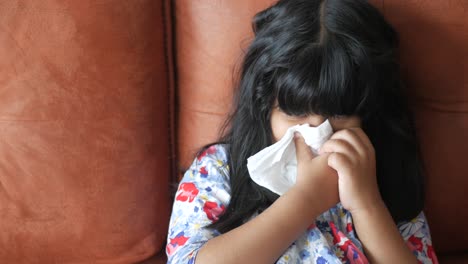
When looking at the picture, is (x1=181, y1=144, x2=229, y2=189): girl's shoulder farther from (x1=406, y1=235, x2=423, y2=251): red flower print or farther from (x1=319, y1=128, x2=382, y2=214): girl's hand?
(x1=406, y1=235, x2=423, y2=251): red flower print

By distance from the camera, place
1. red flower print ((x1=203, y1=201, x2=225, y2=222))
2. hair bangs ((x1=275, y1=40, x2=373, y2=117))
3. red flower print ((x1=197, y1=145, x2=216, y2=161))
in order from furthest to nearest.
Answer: red flower print ((x1=197, y1=145, x2=216, y2=161)) < red flower print ((x1=203, y1=201, x2=225, y2=222)) < hair bangs ((x1=275, y1=40, x2=373, y2=117))

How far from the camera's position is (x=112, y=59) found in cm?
94

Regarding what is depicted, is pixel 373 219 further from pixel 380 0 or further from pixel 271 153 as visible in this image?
pixel 380 0

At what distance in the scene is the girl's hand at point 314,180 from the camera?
0.82 meters

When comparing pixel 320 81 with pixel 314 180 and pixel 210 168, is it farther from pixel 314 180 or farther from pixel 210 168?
pixel 210 168

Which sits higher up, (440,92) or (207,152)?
(440,92)

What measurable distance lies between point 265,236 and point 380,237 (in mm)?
200

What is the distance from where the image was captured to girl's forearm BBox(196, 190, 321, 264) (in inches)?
31.1

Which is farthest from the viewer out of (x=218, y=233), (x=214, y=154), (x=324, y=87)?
(x=214, y=154)

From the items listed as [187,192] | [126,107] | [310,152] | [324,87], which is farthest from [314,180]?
[126,107]

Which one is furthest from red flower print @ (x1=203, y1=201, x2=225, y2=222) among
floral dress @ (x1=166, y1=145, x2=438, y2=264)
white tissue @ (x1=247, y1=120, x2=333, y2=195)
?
white tissue @ (x1=247, y1=120, x2=333, y2=195)

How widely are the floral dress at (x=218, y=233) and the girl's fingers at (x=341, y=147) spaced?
150mm

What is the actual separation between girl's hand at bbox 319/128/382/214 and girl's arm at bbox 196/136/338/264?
0.02 m

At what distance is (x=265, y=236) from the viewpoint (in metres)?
0.79
